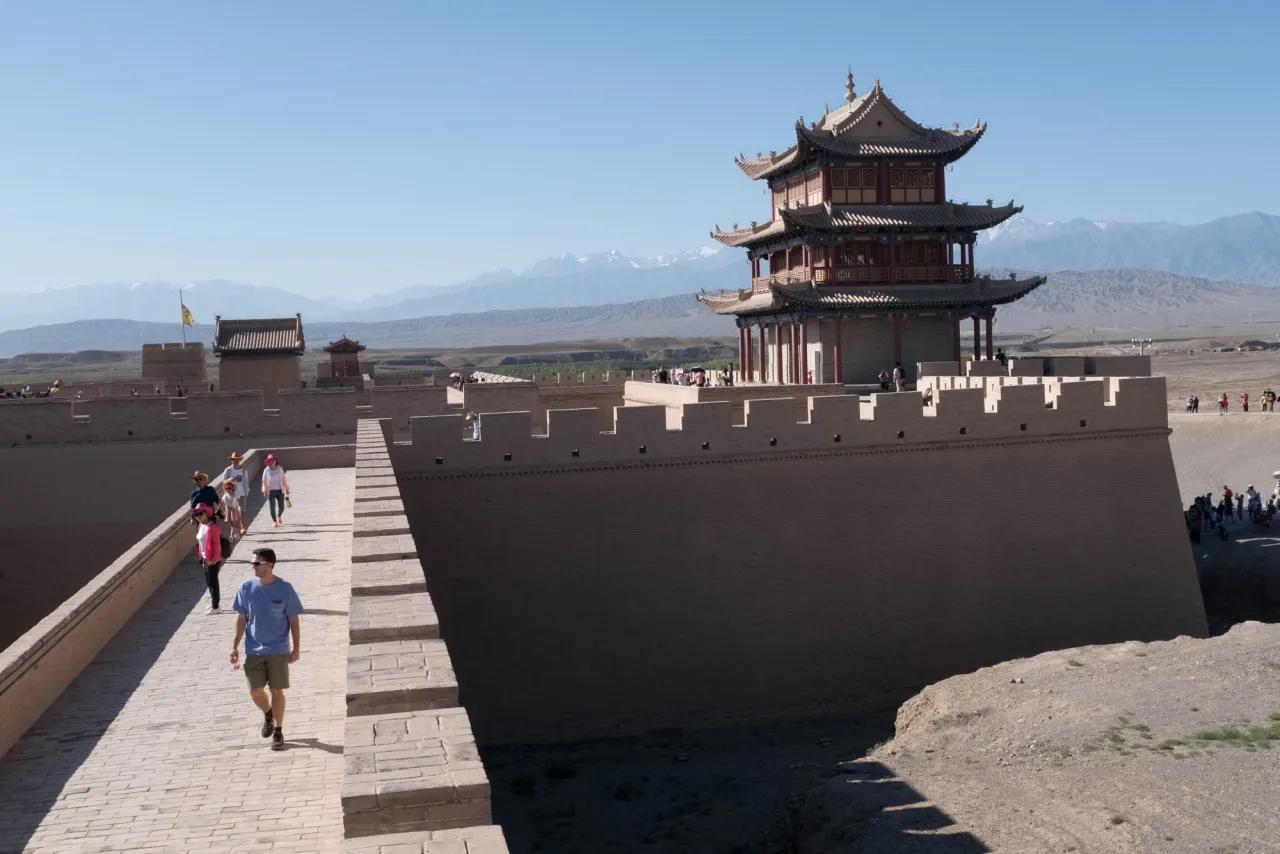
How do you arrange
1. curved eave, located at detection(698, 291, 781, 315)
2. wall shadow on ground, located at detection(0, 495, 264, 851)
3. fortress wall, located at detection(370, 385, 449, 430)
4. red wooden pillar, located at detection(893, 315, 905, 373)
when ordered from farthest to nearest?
curved eave, located at detection(698, 291, 781, 315) → red wooden pillar, located at detection(893, 315, 905, 373) → fortress wall, located at detection(370, 385, 449, 430) → wall shadow on ground, located at detection(0, 495, 264, 851)

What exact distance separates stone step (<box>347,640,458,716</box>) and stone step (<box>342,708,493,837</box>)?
462mm

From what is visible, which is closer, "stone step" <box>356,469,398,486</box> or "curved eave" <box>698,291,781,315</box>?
"stone step" <box>356,469,398,486</box>

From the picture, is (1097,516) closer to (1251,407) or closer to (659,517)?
(659,517)

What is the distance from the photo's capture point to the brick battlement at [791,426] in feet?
59.4

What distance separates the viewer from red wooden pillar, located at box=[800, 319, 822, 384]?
102ft

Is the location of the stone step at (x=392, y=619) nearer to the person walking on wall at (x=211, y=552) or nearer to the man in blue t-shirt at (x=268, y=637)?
the man in blue t-shirt at (x=268, y=637)

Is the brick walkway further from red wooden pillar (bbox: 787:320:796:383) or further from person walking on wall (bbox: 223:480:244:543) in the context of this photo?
red wooden pillar (bbox: 787:320:796:383)

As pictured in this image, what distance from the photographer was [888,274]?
3019 centimetres

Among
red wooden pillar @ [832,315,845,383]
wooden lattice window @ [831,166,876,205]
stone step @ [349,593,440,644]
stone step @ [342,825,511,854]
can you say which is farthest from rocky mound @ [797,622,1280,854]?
wooden lattice window @ [831,166,876,205]

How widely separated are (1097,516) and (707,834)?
9.85 meters

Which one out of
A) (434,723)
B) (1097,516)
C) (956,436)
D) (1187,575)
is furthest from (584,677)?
(434,723)

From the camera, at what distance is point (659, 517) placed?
1881 centimetres

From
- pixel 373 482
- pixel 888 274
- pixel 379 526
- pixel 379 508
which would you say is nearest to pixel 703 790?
pixel 373 482

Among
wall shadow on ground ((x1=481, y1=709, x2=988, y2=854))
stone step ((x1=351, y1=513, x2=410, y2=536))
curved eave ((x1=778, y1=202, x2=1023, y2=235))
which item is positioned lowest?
wall shadow on ground ((x1=481, y1=709, x2=988, y2=854))
